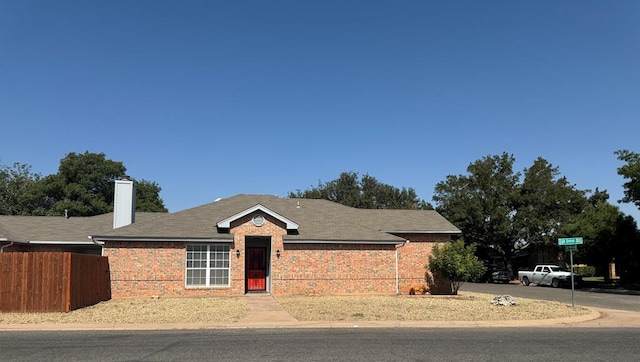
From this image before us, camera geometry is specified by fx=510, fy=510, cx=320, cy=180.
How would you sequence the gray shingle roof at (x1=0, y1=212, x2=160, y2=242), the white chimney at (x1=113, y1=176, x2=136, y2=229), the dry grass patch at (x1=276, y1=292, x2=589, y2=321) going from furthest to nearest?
the gray shingle roof at (x1=0, y1=212, x2=160, y2=242) < the white chimney at (x1=113, y1=176, x2=136, y2=229) < the dry grass patch at (x1=276, y1=292, x2=589, y2=321)

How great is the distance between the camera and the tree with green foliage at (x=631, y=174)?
111 ft

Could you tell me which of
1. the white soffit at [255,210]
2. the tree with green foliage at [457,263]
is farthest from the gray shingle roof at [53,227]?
the tree with green foliage at [457,263]

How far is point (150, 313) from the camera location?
16859mm

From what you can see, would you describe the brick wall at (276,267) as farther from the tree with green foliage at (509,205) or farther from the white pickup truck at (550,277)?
the tree with green foliage at (509,205)

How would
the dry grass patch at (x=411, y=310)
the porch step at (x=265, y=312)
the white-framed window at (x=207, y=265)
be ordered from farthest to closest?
the white-framed window at (x=207, y=265) → the dry grass patch at (x=411, y=310) → the porch step at (x=265, y=312)

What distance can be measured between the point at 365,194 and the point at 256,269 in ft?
163

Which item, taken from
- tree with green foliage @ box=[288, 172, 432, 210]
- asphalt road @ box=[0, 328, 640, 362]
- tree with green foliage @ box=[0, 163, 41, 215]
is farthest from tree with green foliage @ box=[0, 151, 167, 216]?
asphalt road @ box=[0, 328, 640, 362]

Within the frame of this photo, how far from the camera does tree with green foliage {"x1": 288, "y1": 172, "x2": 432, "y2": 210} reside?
7312 cm

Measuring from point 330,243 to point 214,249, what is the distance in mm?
5638

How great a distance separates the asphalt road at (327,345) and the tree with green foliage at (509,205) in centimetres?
3738

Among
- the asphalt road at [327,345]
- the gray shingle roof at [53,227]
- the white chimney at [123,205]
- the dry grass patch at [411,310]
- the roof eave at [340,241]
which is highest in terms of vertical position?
the white chimney at [123,205]

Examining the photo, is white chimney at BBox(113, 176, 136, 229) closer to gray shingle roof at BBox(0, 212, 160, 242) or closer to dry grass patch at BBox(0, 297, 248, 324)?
gray shingle roof at BBox(0, 212, 160, 242)

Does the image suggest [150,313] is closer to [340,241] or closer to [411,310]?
[411,310]

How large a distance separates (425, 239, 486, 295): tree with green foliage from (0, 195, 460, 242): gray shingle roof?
254cm
